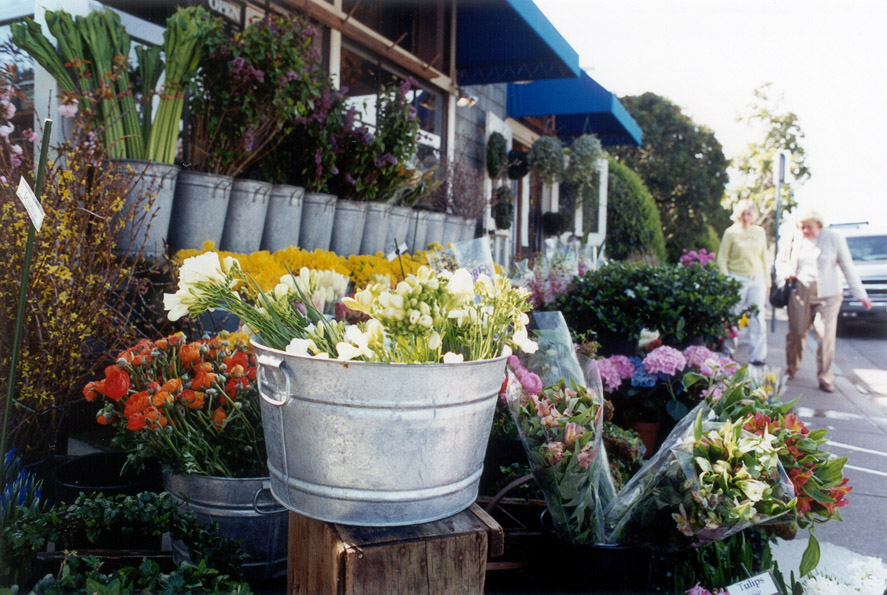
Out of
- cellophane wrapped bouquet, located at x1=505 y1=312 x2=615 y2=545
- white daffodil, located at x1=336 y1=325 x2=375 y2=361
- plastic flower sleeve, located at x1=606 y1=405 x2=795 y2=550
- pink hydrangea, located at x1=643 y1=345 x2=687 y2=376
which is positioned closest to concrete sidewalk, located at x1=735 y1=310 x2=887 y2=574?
plastic flower sleeve, located at x1=606 y1=405 x2=795 y2=550

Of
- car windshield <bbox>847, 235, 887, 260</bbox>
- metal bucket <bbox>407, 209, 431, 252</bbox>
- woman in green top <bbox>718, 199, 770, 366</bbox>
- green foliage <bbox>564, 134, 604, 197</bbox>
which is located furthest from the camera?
green foliage <bbox>564, 134, 604, 197</bbox>

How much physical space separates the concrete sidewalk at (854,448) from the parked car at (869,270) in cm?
79

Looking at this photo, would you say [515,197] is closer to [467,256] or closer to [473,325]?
[467,256]

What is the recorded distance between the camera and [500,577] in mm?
1754

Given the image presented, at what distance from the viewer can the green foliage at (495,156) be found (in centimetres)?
749

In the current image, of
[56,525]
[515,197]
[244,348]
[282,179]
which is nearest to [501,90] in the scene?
[515,197]

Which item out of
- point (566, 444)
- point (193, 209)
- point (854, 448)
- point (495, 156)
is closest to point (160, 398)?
point (566, 444)

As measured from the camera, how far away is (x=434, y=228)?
456cm

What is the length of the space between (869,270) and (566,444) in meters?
7.28

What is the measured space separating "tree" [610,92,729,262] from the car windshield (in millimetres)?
6970

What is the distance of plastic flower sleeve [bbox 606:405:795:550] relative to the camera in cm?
142

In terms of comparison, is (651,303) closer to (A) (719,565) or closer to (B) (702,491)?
(A) (719,565)

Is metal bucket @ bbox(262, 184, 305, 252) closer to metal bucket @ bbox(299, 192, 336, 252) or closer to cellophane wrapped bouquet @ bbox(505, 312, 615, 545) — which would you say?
metal bucket @ bbox(299, 192, 336, 252)

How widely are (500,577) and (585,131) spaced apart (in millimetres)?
8400
